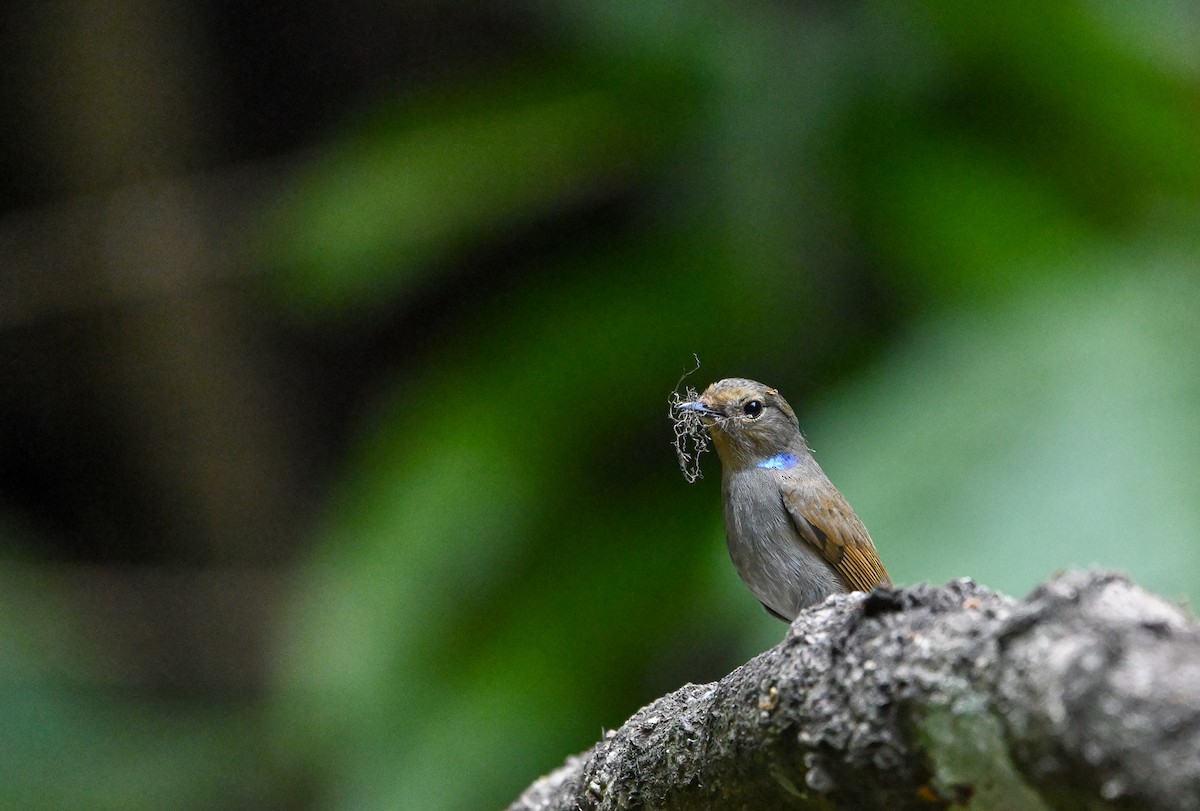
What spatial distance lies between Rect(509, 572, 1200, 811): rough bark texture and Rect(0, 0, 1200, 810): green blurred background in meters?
1.68

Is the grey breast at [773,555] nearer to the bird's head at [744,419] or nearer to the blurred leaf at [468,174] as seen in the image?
the bird's head at [744,419]

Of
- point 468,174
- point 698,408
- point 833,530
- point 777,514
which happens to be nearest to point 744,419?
point 698,408

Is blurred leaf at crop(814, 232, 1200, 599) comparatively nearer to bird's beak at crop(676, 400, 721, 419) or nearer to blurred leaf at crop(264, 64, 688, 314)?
bird's beak at crop(676, 400, 721, 419)

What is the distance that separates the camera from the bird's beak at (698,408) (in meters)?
3.13

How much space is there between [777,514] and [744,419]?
260 mm

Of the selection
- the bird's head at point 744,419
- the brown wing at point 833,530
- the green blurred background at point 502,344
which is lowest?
the brown wing at point 833,530

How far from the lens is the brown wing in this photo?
122 inches

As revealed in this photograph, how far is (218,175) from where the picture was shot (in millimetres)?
6531

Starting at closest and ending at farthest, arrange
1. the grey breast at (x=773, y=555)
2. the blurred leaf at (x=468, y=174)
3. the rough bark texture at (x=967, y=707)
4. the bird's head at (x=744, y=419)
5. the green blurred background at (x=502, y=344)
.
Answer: the rough bark texture at (x=967, y=707) < the grey breast at (x=773, y=555) < the bird's head at (x=744, y=419) < the green blurred background at (x=502, y=344) < the blurred leaf at (x=468, y=174)

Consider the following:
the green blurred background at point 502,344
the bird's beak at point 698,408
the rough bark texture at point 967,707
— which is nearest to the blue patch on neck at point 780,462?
the bird's beak at point 698,408

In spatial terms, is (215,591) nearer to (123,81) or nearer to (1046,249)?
(123,81)

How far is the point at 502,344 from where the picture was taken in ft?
17.1

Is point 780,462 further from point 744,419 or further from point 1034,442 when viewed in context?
point 1034,442

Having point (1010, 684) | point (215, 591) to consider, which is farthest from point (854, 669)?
point (215, 591)
